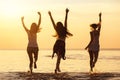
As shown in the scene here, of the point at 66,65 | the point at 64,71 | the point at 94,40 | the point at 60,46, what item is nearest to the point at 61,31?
the point at 60,46

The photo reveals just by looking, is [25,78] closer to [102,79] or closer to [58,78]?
[58,78]

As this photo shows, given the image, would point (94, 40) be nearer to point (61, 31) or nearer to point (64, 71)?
point (61, 31)

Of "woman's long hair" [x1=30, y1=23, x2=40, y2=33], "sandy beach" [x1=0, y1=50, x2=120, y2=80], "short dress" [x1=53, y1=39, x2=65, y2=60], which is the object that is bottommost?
"sandy beach" [x1=0, y1=50, x2=120, y2=80]

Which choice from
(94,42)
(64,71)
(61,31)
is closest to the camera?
(61,31)

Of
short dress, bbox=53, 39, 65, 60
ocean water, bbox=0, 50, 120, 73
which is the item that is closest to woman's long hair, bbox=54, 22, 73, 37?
short dress, bbox=53, 39, 65, 60

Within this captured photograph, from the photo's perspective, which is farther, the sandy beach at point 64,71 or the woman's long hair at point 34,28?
the woman's long hair at point 34,28

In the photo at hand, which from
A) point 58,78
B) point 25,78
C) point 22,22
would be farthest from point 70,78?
point 22,22

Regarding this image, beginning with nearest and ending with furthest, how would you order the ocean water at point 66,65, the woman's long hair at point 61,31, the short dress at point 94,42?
the woman's long hair at point 61,31, the short dress at point 94,42, the ocean water at point 66,65

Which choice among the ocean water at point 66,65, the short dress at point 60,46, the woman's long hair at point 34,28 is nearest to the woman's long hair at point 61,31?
the short dress at point 60,46

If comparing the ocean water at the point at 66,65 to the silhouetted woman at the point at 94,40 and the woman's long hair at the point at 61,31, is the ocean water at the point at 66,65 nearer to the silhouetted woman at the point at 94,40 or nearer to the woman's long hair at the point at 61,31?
the silhouetted woman at the point at 94,40

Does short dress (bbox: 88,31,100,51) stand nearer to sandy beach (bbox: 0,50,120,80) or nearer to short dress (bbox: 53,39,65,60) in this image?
sandy beach (bbox: 0,50,120,80)

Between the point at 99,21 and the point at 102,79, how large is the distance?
3681mm

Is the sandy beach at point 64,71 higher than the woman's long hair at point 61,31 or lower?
lower

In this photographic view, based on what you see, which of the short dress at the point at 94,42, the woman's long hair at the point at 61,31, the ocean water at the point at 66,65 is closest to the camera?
the woman's long hair at the point at 61,31
